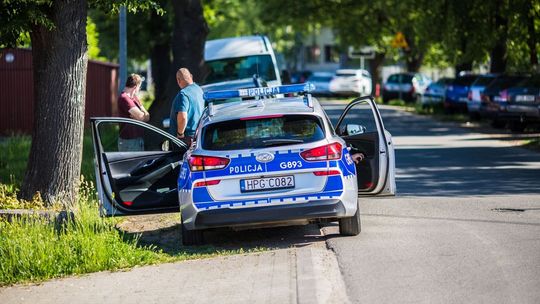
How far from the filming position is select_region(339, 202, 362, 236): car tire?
1136 centimetres

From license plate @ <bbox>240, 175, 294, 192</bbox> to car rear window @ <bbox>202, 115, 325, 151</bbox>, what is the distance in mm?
351

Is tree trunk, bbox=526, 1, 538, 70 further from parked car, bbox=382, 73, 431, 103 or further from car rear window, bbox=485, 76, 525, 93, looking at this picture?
parked car, bbox=382, 73, 431, 103

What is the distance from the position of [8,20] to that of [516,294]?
719 centimetres

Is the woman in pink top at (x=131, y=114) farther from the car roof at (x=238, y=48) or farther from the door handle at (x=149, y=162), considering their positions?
the car roof at (x=238, y=48)

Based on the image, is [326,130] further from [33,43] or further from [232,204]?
[33,43]

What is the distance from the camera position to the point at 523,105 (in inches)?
1140

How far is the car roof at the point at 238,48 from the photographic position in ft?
87.6

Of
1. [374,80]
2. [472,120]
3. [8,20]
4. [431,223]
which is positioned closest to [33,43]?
[8,20]

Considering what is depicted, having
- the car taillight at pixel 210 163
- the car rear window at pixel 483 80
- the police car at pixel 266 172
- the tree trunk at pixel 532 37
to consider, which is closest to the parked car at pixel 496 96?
the car rear window at pixel 483 80

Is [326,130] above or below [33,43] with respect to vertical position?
below

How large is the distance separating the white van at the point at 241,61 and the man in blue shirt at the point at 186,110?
467 inches

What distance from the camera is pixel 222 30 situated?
6775 centimetres

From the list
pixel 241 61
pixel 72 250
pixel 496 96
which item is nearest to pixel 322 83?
pixel 496 96

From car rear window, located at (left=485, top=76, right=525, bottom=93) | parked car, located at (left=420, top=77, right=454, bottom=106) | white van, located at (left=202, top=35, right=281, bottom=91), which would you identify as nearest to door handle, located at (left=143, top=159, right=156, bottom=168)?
white van, located at (left=202, top=35, right=281, bottom=91)
